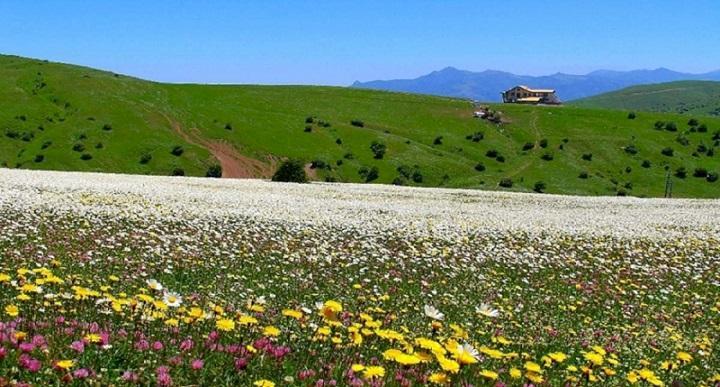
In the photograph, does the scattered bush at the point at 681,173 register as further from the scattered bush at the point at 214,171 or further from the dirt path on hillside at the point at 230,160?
the scattered bush at the point at 214,171

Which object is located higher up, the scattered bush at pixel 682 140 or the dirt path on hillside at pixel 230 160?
the scattered bush at pixel 682 140

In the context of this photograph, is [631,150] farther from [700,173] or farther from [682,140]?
[682,140]

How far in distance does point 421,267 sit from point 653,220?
85.1ft

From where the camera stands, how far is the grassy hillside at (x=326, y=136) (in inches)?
4070

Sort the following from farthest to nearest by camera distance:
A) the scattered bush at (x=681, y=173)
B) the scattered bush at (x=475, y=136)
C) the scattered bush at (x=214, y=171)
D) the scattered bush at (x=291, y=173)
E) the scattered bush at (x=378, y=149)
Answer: the scattered bush at (x=475, y=136) < the scattered bush at (x=681, y=173) < the scattered bush at (x=378, y=149) < the scattered bush at (x=214, y=171) < the scattered bush at (x=291, y=173)

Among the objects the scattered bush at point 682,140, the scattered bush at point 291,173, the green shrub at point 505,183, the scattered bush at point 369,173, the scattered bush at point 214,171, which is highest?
the scattered bush at point 682,140

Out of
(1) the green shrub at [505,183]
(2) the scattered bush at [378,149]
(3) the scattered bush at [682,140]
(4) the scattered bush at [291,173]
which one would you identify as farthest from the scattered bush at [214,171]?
(3) the scattered bush at [682,140]

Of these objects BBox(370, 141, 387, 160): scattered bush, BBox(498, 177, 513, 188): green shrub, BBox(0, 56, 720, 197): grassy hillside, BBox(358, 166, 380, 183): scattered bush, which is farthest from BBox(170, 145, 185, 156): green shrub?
BBox(498, 177, 513, 188): green shrub

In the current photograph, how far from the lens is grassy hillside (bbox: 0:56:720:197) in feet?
339

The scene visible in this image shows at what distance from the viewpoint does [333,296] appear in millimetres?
12703

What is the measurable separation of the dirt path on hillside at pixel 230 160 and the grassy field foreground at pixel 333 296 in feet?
232

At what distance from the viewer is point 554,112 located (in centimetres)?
16750

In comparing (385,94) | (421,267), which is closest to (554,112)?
(385,94)

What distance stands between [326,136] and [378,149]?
11.4 metres
